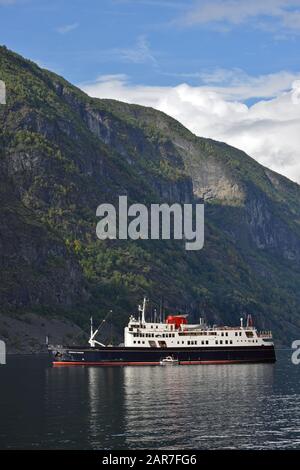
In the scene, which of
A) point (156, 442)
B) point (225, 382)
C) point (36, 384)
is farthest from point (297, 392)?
point (156, 442)

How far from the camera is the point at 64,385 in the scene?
16550cm

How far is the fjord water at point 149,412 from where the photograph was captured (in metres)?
97.5

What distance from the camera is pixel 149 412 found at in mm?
121812

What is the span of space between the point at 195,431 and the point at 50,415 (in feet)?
75.6

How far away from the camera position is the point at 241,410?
4889 inches

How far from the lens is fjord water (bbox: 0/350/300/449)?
9750 cm

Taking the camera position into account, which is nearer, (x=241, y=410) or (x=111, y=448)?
(x=111, y=448)

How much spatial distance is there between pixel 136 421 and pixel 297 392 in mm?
51636

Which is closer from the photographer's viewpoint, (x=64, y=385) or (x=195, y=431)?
(x=195, y=431)

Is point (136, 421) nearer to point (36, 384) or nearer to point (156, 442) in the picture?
point (156, 442)

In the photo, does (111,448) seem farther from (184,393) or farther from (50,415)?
(184,393)
